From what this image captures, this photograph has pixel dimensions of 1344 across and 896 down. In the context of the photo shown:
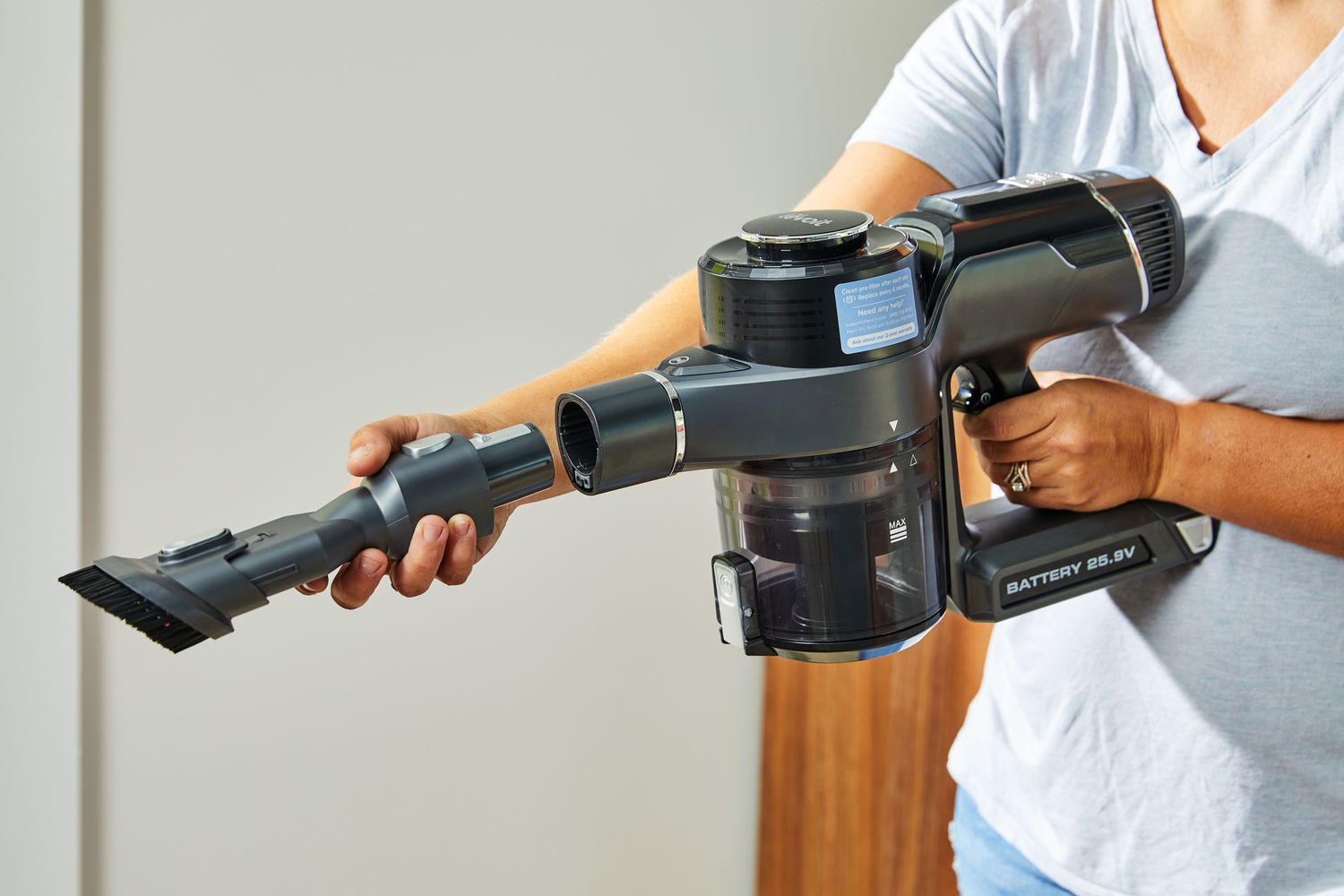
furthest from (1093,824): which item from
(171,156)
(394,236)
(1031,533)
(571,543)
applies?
(171,156)

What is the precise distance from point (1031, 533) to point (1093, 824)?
262mm

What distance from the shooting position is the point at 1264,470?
763 mm

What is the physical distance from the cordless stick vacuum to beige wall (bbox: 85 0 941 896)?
728mm

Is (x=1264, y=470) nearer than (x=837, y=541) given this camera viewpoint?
No

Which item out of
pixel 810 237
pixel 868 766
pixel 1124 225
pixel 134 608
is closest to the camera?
pixel 134 608

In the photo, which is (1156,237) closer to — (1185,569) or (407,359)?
(1185,569)

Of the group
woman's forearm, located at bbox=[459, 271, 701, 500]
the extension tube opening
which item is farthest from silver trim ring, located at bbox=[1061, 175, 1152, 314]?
the extension tube opening

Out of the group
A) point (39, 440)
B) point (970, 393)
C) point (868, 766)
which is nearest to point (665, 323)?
point (970, 393)

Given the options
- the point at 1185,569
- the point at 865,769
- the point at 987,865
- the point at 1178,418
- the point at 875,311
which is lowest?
the point at 865,769

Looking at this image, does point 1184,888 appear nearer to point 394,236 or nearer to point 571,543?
point 571,543

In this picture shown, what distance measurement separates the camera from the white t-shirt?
29.8 inches

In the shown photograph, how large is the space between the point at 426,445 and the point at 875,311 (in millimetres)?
247

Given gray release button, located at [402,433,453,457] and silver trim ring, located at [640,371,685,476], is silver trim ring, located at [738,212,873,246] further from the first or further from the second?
gray release button, located at [402,433,453,457]

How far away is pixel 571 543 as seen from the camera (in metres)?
1.56
